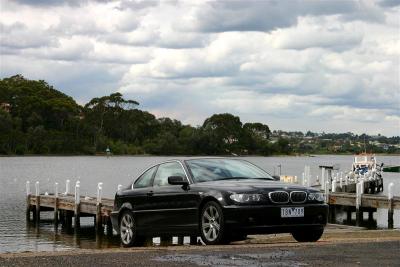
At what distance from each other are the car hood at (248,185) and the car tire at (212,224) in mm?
313

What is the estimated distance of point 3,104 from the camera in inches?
6619

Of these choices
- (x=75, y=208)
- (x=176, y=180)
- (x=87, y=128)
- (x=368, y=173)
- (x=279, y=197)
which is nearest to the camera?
(x=279, y=197)

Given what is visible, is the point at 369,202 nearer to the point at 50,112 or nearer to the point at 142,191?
the point at 142,191

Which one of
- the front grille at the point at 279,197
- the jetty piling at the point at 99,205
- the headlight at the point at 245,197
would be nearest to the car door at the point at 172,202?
the headlight at the point at 245,197

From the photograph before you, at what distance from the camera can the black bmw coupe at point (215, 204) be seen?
1215cm

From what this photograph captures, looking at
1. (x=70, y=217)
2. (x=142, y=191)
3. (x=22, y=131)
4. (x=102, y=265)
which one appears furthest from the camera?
(x=22, y=131)

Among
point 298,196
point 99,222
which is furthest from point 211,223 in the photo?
point 99,222

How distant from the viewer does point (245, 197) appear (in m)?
12.1

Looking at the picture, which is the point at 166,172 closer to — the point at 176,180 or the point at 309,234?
the point at 176,180

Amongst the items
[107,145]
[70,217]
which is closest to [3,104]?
[107,145]

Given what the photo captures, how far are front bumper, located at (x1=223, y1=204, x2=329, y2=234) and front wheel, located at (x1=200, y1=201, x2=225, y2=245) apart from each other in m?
0.15

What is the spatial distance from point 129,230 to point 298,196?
331 centimetres

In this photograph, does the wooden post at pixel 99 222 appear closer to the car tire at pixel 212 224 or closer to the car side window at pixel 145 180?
the car side window at pixel 145 180

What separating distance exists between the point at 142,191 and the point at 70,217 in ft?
69.9
